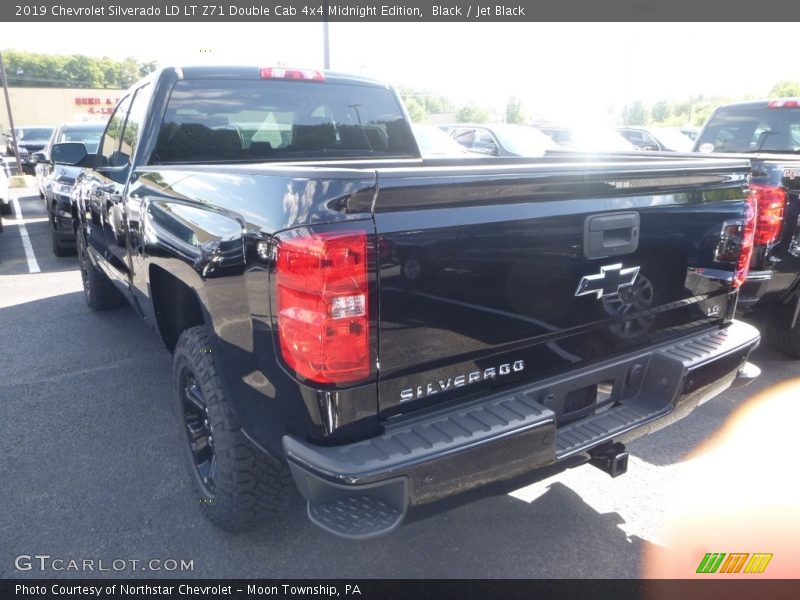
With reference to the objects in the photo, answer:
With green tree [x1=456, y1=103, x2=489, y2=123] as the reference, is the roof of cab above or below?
above

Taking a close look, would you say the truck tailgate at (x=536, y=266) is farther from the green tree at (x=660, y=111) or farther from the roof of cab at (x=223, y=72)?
the green tree at (x=660, y=111)

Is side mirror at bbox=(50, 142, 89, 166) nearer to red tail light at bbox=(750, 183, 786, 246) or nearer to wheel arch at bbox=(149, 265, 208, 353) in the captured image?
wheel arch at bbox=(149, 265, 208, 353)

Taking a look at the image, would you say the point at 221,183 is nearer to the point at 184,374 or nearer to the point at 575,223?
the point at 184,374

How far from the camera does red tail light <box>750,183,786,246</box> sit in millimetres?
3885

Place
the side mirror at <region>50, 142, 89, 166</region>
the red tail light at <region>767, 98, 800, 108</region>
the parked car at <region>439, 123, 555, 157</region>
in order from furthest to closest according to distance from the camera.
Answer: the parked car at <region>439, 123, 555, 157</region> → the red tail light at <region>767, 98, 800, 108</region> → the side mirror at <region>50, 142, 89, 166</region>

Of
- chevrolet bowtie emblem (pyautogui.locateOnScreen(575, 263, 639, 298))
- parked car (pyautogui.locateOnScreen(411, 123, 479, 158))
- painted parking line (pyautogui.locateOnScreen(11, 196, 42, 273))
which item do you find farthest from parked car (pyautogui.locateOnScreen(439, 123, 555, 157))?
chevrolet bowtie emblem (pyautogui.locateOnScreen(575, 263, 639, 298))

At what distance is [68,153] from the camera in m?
4.49

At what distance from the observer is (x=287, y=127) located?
3848mm

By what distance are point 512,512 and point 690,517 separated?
82 centimetres

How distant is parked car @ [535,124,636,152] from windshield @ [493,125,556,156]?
1.62 feet

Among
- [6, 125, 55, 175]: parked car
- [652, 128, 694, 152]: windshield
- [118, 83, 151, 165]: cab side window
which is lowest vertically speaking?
[6, 125, 55, 175]: parked car

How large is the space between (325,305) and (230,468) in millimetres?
971

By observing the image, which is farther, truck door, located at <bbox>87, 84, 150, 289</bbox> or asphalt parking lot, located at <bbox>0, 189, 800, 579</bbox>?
truck door, located at <bbox>87, 84, 150, 289</bbox>

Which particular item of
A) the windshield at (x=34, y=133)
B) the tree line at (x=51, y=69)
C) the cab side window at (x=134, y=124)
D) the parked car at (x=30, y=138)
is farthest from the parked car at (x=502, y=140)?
the tree line at (x=51, y=69)
